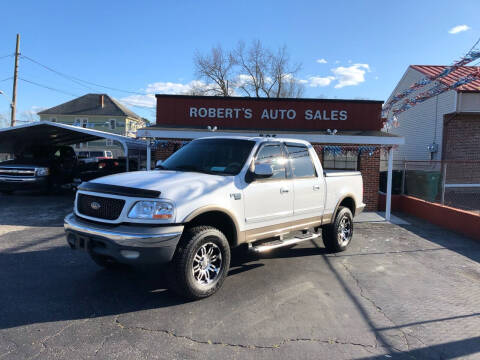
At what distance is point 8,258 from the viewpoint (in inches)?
233

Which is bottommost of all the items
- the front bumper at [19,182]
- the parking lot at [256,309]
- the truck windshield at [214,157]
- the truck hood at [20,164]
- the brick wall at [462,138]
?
the parking lot at [256,309]

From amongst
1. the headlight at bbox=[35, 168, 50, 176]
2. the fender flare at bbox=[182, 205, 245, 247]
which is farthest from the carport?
the fender flare at bbox=[182, 205, 245, 247]

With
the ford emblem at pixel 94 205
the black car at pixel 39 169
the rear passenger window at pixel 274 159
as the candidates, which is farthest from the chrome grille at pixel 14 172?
the rear passenger window at pixel 274 159

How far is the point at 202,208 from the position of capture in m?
4.17

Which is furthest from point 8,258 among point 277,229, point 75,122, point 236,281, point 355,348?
point 75,122

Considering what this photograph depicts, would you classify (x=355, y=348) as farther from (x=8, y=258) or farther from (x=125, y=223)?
(x=8, y=258)

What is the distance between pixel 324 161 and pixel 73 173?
1057 cm

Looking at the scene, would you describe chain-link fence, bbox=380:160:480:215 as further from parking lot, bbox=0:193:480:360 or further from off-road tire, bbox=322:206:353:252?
parking lot, bbox=0:193:480:360

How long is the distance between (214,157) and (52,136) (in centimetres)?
1532

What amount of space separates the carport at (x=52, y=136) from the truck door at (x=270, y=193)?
899 cm

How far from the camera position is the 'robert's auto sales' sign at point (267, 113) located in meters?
12.3

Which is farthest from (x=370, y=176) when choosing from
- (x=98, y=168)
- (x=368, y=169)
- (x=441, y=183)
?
(x=98, y=168)

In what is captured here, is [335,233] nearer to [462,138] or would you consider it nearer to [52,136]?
[462,138]

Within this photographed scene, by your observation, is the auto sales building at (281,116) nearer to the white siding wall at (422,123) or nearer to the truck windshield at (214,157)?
the white siding wall at (422,123)
